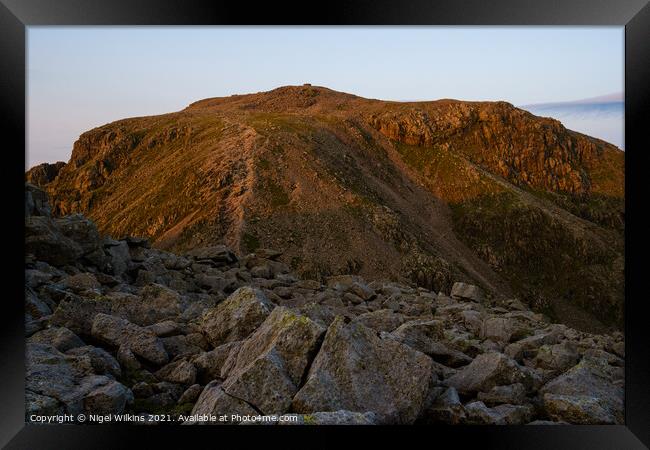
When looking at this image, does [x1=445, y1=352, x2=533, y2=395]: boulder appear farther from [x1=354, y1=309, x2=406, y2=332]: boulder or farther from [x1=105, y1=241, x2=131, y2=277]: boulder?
[x1=105, y1=241, x2=131, y2=277]: boulder

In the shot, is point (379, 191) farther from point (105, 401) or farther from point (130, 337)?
point (105, 401)

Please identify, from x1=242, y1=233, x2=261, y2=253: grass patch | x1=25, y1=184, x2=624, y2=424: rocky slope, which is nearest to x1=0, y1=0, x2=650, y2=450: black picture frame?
x1=25, y1=184, x2=624, y2=424: rocky slope

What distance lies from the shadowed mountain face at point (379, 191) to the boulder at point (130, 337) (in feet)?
145

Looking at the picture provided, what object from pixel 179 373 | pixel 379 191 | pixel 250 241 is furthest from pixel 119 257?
pixel 379 191

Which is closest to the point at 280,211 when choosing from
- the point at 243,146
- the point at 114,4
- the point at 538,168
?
the point at 243,146

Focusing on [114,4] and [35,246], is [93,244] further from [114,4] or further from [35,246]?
[114,4]

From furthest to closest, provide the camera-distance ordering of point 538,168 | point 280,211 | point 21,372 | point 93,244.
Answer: point 538,168
point 280,211
point 93,244
point 21,372

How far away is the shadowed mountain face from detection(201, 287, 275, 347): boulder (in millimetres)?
42459

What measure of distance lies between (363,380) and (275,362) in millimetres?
1402

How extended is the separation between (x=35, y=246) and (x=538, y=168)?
120523 millimetres

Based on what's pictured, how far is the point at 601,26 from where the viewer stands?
969cm

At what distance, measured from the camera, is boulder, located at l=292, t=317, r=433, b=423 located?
794cm

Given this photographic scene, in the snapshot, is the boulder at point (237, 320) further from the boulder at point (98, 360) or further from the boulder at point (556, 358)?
the boulder at point (556, 358)

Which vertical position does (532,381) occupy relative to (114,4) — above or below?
below
